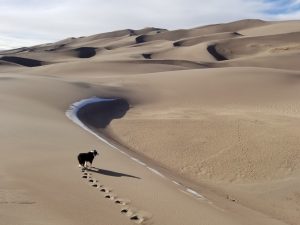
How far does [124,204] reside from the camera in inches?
271

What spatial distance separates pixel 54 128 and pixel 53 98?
25.0ft

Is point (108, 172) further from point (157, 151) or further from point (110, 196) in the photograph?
point (157, 151)

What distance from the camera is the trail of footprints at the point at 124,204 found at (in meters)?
6.34

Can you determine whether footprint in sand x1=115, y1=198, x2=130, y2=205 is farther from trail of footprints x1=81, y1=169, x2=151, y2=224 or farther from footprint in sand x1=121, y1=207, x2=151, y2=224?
footprint in sand x1=121, y1=207, x2=151, y2=224

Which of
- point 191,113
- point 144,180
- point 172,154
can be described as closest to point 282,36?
point 191,113

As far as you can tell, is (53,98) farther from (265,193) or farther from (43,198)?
(43,198)

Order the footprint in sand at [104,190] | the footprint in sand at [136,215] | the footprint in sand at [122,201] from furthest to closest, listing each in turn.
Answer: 1. the footprint in sand at [104,190]
2. the footprint in sand at [122,201]
3. the footprint in sand at [136,215]

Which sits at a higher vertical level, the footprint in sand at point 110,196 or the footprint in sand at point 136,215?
the footprint in sand at point 110,196

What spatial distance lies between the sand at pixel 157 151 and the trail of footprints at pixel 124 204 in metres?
0.02

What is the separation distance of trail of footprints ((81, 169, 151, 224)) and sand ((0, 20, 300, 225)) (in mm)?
15

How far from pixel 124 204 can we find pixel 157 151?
20.9 ft

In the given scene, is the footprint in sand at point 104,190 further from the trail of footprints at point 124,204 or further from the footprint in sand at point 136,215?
the footprint in sand at point 136,215

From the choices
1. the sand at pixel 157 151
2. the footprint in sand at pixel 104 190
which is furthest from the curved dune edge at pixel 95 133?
the footprint in sand at pixel 104 190

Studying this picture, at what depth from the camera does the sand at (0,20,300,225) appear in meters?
6.73
